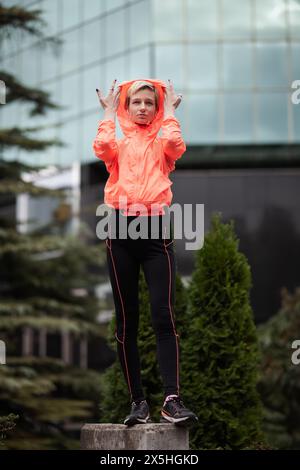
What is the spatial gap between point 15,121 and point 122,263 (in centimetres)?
2615

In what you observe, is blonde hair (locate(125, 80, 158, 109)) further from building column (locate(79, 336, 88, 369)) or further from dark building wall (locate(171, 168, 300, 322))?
building column (locate(79, 336, 88, 369))

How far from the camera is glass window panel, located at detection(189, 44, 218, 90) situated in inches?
982

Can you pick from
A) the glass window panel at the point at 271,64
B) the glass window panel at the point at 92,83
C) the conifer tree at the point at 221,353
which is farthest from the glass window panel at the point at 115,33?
the conifer tree at the point at 221,353

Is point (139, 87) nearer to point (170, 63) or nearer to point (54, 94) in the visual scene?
point (170, 63)

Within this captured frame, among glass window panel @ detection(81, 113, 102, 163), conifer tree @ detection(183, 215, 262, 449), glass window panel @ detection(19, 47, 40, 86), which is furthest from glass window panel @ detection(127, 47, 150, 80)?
conifer tree @ detection(183, 215, 262, 449)

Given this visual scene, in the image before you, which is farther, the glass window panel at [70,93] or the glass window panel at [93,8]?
the glass window panel at [70,93]

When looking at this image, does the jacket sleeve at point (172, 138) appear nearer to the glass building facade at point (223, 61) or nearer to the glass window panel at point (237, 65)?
the glass building facade at point (223, 61)

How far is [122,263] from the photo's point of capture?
521 cm

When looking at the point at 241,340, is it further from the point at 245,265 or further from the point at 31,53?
the point at 31,53

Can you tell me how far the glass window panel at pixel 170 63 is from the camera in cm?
2506

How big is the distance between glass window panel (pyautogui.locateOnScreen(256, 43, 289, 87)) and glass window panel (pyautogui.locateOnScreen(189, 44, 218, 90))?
1.37 m

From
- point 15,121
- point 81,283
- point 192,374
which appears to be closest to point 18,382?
point 81,283

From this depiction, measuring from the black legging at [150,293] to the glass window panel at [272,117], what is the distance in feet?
65.2

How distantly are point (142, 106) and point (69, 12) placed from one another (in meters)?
24.7
